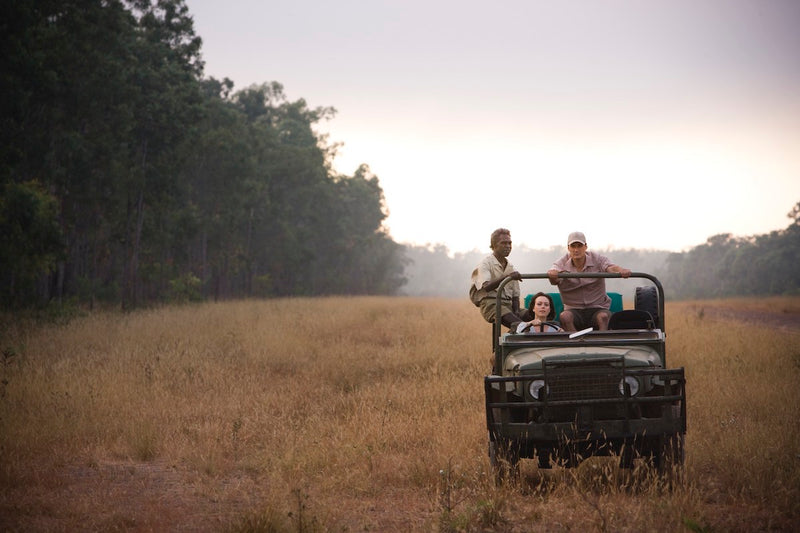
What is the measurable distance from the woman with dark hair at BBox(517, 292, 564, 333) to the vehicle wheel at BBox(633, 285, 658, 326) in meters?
0.76

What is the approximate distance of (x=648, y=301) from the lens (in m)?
6.28

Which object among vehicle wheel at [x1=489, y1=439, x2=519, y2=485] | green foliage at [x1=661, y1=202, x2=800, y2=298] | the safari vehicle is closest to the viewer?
the safari vehicle

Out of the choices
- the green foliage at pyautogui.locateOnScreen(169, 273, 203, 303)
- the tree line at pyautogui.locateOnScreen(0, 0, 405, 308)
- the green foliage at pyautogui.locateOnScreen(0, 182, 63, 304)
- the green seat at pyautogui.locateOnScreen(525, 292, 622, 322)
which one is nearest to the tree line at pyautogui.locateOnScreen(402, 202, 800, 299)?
the tree line at pyautogui.locateOnScreen(0, 0, 405, 308)

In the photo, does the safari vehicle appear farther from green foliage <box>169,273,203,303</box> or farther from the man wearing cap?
green foliage <box>169,273,203,303</box>


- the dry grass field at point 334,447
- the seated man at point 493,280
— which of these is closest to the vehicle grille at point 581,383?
the dry grass field at point 334,447

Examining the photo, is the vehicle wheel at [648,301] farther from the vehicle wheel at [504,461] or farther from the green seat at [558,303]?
the vehicle wheel at [504,461]

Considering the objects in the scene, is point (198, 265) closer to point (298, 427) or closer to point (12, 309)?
point (12, 309)

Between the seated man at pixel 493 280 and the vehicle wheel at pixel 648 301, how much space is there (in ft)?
3.34

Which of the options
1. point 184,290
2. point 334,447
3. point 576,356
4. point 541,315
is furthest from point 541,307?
point 184,290

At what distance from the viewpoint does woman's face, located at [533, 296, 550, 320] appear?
21.2ft

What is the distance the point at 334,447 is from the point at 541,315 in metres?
2.62

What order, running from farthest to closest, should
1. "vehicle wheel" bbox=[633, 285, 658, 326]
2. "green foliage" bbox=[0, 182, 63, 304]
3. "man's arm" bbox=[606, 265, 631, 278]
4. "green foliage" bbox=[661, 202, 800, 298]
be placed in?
"green foliage" bbox=[661, 202, 800, 298], "green foliage" bbox=[0, 182, 63, 304], "vehicle wheel" bbox=[633, 285, 658, 326], "man's arm" bbox=[606, 265, 631, 278]

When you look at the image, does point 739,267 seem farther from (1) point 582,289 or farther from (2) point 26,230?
(1) point 582,289

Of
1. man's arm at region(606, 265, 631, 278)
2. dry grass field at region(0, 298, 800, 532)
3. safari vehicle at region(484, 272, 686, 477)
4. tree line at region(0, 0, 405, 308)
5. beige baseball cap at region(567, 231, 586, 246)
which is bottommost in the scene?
dry grass field at region(0, 298, 800, 532)
